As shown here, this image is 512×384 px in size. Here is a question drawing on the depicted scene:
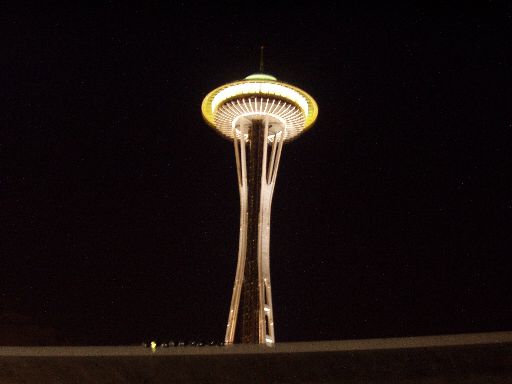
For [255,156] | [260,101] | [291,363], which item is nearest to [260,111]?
[260,101]

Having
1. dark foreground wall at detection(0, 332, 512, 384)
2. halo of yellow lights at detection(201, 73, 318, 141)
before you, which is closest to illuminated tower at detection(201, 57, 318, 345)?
halo of yellow lights at detection(201, 73, 318, 141)

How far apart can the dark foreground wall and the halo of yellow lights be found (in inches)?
1442

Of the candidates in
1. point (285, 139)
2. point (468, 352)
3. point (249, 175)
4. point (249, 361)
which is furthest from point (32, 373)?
point (285, 139)

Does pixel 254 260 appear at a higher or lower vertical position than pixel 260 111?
lower

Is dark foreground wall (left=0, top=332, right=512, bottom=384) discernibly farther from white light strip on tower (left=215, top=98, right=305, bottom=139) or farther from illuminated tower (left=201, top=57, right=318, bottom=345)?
white light strip on tower (left=215, top=98, right=305, bottom=139)

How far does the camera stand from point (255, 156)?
40.9 m

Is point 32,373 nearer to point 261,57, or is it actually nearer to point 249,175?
point 249,175

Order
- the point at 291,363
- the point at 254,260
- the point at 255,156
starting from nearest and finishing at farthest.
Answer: the point at 291,363
the point at 254,260
the point at 255,156

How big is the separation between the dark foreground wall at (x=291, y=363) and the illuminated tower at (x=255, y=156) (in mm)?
28886

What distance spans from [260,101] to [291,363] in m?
37.2

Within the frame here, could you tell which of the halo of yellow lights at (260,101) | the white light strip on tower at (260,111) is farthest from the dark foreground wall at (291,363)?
the white light strip on tower at (260,111)

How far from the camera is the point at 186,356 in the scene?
20.0 feet

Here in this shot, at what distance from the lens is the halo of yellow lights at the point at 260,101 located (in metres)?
42.4

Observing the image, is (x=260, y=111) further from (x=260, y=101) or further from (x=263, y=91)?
(x=263, y=91)
